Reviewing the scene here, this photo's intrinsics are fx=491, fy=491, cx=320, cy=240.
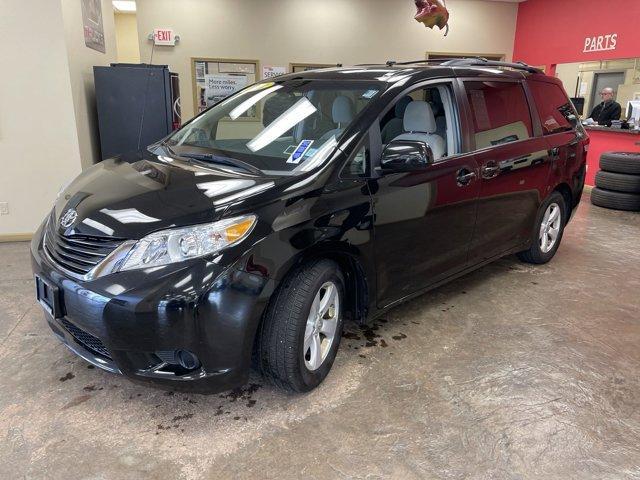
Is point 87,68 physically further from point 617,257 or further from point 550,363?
point 617,257

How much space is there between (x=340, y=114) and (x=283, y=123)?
309mm

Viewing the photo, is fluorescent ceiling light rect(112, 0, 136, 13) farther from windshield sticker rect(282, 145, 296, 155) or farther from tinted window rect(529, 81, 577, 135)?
windshield sticker rect(282, 145, 296, 155)

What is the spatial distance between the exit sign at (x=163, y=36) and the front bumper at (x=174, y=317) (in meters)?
7.20

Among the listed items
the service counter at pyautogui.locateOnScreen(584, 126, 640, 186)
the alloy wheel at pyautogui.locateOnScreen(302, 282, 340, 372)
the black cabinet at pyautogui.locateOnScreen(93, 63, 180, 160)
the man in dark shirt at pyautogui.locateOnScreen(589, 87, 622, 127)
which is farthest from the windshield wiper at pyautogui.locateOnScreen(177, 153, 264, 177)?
the man in dark shirt at pyautogui.locateOnScreen(589, 87, 622, 127)

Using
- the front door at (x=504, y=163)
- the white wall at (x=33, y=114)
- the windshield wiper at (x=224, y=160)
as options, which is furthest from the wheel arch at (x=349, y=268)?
the white wall at (x=33, y=114)

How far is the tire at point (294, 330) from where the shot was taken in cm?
205

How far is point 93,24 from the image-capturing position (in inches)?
204

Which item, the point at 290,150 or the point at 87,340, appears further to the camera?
the point at 290,150

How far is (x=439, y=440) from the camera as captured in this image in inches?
79.8

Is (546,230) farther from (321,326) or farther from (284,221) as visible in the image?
(284,221)

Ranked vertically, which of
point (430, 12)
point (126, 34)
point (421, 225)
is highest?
point (126, 34)

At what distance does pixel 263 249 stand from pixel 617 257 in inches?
152

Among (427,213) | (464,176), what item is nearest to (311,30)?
(464,176)

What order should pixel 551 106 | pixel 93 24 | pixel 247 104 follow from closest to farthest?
pixel 247 104, pixel 551 106, pixel 93 24
